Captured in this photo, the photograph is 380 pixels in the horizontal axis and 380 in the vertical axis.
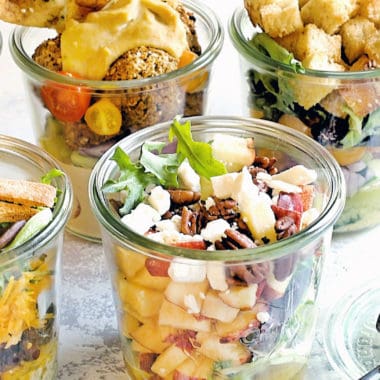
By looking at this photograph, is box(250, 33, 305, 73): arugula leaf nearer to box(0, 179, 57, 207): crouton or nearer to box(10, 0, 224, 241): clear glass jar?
box(10, 0, 224, 241): clear glass jar

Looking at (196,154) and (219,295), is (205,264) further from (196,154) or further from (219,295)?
(196,154)

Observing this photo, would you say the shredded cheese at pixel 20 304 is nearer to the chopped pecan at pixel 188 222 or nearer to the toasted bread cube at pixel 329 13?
the chopped pecan at pixel 188 222

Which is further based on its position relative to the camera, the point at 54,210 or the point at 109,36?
the point at 109,36

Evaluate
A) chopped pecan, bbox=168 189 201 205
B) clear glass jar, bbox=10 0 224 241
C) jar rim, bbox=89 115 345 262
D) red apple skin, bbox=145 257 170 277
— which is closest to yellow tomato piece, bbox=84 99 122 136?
clear glass jar, bbox=10 0 224 241

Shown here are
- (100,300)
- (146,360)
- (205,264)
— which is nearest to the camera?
(205,264)

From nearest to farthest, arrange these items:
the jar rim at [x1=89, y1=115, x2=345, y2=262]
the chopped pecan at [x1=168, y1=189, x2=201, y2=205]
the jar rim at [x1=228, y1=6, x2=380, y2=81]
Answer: the jar rim at [x1=89, y1=115, x2=345, y2=262], the chopped pecan at [x1=168, y1=189, x2=201, y2=205], the jar rim at [x1=228, y1=6, x2=380, y2=81]

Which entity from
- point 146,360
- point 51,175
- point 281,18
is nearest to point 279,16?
point 281,18
